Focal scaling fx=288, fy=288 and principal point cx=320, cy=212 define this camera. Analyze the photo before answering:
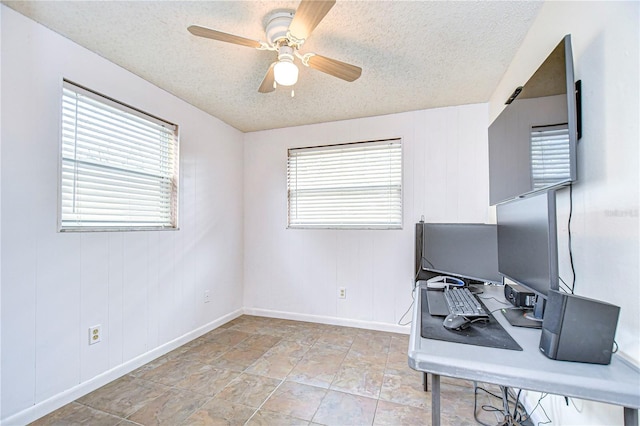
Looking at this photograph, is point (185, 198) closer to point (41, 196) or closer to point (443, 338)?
point (41, 196)

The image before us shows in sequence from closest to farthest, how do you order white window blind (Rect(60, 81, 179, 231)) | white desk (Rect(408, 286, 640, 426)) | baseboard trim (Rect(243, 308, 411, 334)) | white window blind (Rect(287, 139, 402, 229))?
white desk (Rect(408, 286, 640, 426)) → white window blind (Rect(60, 81, 179, 231)) → baseboard trim (Rect(243, 308, 411, 334)) → white window blind (Rect(287, 139, 402, 229))

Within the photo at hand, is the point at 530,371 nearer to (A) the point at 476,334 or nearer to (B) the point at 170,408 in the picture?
(A) the point at 476,334

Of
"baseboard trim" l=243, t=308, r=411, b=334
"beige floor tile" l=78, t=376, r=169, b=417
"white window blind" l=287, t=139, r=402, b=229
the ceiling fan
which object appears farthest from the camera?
"white window blind" l=287, t=139, r=402, b=229

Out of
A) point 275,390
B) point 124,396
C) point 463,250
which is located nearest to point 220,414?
point 275,390

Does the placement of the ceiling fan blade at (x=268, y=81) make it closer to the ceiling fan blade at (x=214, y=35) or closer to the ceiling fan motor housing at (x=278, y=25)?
the ceiling fan motor housing at (x=278, y=25)

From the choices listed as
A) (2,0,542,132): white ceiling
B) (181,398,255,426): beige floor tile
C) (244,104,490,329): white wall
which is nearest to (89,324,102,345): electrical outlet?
(181,398,255,426): beige floor tile

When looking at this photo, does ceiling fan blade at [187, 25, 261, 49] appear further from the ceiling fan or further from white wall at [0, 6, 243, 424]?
white wall at [0, 6, 243, 424]

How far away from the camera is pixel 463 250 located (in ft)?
6.68

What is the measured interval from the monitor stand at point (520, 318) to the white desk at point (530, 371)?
17cm

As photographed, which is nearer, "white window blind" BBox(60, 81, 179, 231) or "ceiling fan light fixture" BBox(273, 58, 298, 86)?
"ceiling fan light fixture" BBox(273, 58, 298, 86)

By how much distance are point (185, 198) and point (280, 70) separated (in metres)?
1.82

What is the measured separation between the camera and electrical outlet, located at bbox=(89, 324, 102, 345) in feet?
6.80

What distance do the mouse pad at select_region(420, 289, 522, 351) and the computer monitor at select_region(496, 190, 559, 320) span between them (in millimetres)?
216

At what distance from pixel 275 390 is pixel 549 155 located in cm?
221
